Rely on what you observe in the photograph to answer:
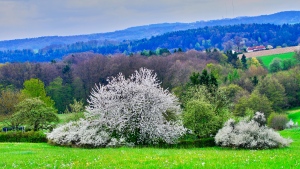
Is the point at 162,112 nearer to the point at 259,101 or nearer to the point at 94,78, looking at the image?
the point at 259,101

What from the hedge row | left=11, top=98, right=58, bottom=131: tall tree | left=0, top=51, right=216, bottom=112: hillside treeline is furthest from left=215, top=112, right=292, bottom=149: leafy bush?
left=0, top=51, right=216, bottom=112: hillside treeline

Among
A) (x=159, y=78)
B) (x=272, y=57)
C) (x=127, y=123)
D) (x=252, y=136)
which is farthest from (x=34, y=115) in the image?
(x=272, y=57)

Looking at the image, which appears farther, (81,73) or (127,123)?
(81,73)

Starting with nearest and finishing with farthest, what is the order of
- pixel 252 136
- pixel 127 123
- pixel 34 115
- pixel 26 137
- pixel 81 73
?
pixel 252 136, pixel 127 123, pixel 26 137, pixel 34 115, pixel 81 73

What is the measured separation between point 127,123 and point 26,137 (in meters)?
12.2

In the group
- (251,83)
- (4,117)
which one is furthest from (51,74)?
(251,83)

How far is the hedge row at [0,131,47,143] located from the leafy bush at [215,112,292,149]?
18.5 meters

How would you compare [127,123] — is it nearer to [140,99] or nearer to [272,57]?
[140,99]

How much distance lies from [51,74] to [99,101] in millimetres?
70584

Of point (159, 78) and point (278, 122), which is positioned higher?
point (159, 78)

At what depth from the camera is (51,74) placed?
9756 centimetres

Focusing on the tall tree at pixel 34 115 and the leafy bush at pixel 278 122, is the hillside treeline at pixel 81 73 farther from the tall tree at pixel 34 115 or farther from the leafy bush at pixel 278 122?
the tall tree at pixel 34 115

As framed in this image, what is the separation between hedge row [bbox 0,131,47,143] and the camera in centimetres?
3453

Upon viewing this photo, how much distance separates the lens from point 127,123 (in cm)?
2948
